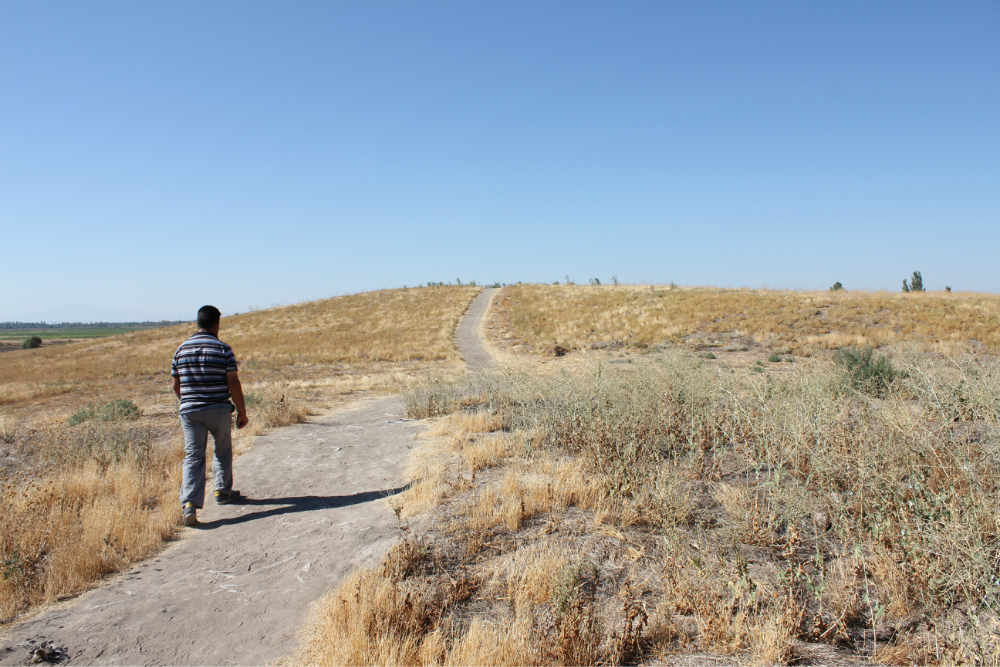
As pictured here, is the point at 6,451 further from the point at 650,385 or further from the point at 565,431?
the point at 650,385

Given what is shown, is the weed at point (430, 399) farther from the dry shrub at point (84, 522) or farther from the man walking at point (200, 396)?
the man walking at point (200, 396)

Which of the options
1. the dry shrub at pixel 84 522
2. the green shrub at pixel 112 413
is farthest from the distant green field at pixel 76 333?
the dry shrub at pixel 84 522

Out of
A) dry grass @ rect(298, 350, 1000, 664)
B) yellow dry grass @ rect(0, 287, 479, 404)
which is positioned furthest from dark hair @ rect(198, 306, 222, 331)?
yellow dry grass @ rect(0, 287, 479, 404)

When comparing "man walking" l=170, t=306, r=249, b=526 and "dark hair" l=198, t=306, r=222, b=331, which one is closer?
"man walking" l=170, t=306, r=249, b=526

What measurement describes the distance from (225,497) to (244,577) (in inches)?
69.8

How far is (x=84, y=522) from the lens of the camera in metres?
4.36

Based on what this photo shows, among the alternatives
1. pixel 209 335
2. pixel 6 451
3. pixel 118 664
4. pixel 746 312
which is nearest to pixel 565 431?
pixel 209 335

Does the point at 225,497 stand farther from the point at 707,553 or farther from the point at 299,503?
the point at 707,553

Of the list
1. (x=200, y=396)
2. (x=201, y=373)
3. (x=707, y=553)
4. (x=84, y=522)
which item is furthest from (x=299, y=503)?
(x=707, y=553)

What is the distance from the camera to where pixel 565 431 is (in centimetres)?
608

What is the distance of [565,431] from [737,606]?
3202 millimetres

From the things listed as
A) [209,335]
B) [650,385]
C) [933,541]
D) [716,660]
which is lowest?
[716,660]

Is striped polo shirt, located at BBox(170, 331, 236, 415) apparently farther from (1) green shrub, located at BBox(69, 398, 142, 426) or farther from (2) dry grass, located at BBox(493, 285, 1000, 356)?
(2) dry grass, located at BBox(493, 285, 1000, 356)

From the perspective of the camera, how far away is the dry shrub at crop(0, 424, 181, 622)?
3.53m
